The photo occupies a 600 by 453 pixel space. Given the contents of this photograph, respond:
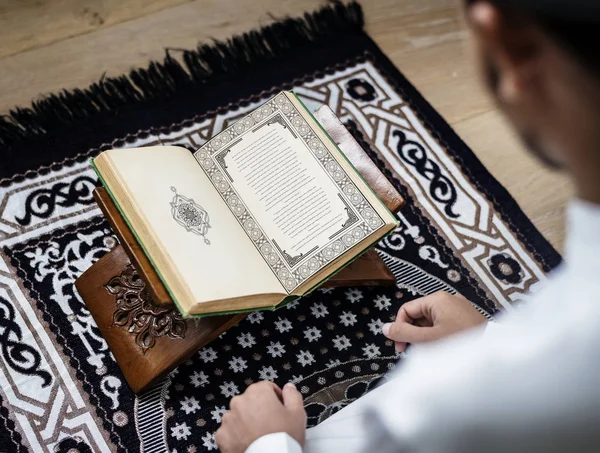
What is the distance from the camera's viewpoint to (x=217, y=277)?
91 cm

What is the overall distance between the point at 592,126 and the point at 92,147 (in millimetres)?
1083

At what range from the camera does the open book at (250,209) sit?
0.92 metres

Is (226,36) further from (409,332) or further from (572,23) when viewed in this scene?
(572,23)

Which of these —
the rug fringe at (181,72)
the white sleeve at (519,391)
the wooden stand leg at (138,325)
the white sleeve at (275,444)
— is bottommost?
the white sleeve at (519,391)

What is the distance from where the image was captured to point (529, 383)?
1.65 feet

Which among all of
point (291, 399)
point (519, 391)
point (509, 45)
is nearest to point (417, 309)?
point (291, 399)

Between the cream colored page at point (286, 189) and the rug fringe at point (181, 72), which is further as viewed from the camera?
the rug fringe at point (181, 72)

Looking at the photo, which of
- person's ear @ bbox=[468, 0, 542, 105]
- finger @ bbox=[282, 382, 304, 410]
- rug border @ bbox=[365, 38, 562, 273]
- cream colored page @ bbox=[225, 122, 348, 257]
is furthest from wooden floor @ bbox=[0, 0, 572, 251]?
person's ear @ bbox=[468, 0, 542, 105]

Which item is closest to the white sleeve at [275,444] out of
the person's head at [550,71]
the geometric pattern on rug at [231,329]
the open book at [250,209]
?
the open book at [250,209]

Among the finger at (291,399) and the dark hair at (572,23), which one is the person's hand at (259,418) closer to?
the finger at (291,399)

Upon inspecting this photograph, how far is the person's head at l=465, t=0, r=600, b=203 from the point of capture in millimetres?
377

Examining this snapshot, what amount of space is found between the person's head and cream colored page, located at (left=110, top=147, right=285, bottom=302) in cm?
54

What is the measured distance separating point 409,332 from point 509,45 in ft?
1.89

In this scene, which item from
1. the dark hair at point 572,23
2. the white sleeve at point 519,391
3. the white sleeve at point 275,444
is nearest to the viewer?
the dark hair at point 572,23
